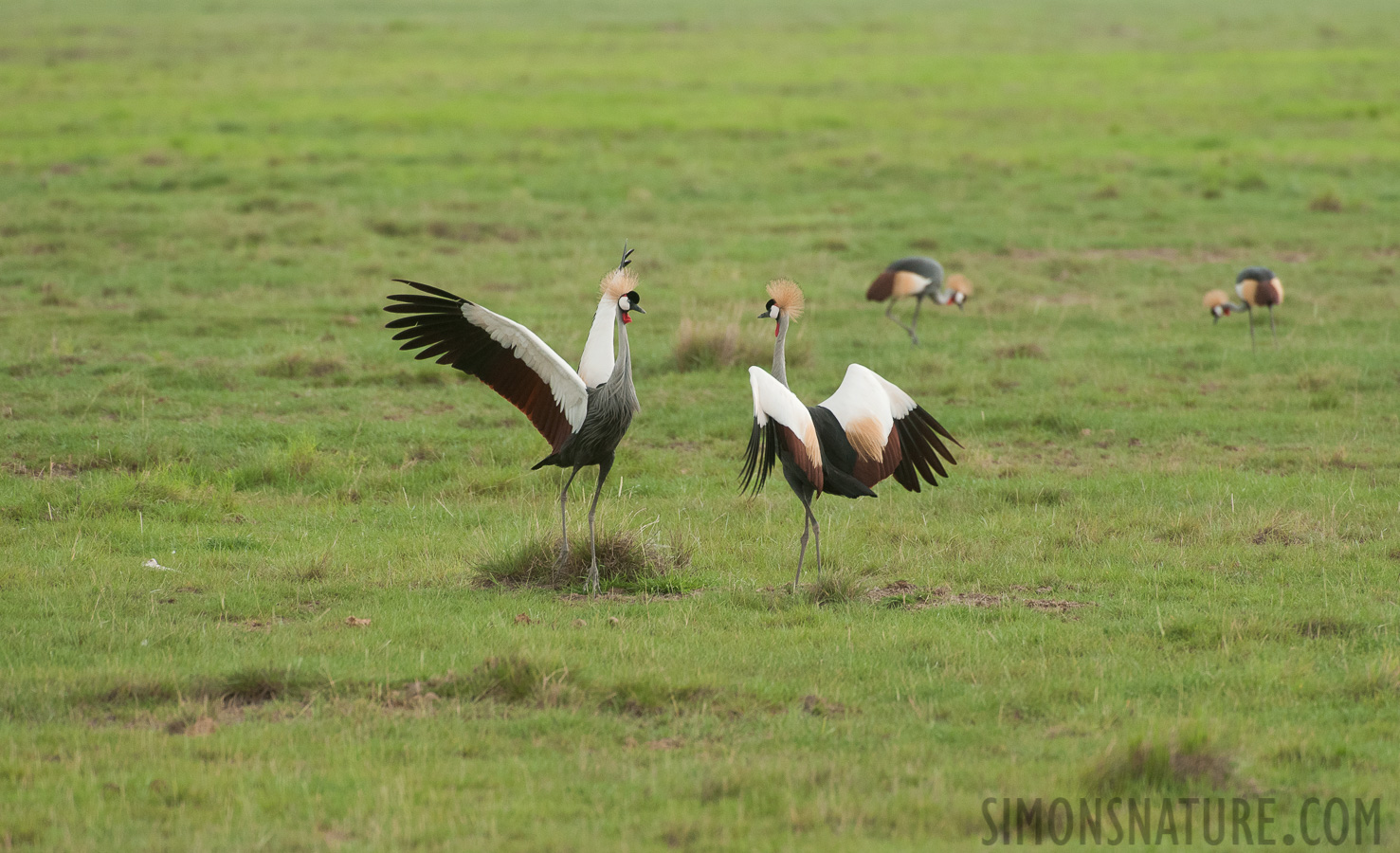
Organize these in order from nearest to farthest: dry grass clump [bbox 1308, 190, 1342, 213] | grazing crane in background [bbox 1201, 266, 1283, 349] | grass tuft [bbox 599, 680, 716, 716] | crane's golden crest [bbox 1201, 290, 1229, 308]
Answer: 1. grass tuft [bbox 599, 680, 716, 716]
2. grazing crane in background [bbox 1201, 266, 1283, 349]
3. crane's golden crest [bbox 1201, 290, 1229, 308]
4. dry grass clump [bbox 1308, 190, 1342, 213]

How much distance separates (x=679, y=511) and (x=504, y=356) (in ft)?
6.56

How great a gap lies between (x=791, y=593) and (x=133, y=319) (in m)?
8.98

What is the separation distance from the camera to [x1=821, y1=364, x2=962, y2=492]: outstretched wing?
22.4 ft

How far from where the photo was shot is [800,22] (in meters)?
61.5

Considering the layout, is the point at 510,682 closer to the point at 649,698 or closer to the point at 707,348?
the point at 649,698

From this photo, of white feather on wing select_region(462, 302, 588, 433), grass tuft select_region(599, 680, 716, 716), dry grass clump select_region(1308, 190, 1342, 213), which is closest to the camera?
grass tuft select_region(599, 680, 716, 716)

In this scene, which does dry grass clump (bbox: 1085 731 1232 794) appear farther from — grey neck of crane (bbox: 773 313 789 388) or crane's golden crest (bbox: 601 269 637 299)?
crane's golden crest (bbox: 601 269 637 299)

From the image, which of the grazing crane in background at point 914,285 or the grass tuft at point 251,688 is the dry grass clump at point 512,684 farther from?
the grazing crane in background at point 914,285

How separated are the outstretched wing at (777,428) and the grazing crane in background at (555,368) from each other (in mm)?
937

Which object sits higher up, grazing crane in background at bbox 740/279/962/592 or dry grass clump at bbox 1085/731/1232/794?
grazing crane in background at bbox 740/279/962/592

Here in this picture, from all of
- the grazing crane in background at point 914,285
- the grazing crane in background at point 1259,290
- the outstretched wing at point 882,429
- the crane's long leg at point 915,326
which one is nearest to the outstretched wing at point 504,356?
the outstretched wing at point 882,429

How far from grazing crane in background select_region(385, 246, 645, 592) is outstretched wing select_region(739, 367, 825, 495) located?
0.94 metres

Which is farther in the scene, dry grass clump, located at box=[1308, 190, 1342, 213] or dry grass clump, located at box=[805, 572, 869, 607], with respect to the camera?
dry grass clump, located at box=[1308, 190, 1342, 213]

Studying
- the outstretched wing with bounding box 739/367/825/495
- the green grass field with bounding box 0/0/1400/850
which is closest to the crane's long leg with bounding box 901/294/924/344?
the green grass field with bounding box 0/0/1400/850
